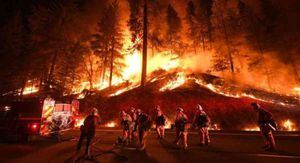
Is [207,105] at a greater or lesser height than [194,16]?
lesser

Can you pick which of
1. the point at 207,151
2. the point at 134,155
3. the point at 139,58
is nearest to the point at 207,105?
the point at 207,151

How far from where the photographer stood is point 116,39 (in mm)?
38469

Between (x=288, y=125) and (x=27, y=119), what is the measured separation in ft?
70.1

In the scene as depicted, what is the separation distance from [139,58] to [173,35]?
925 centimetres

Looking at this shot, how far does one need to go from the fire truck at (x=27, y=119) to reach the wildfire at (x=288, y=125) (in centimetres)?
1937

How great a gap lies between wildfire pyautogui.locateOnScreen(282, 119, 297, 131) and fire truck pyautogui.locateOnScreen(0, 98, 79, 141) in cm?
1937

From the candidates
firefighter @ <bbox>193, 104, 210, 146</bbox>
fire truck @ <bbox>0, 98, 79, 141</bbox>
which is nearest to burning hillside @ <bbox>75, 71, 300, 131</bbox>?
firefighter @ <bbox>193, 104, 210, 146</bbox>

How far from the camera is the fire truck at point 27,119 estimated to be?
39.8 feet

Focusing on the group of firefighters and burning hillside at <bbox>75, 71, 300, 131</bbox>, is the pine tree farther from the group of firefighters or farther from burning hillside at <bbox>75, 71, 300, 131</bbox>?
the group of firefighters

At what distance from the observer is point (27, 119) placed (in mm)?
12164

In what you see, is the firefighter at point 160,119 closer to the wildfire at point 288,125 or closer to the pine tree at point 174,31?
the wildfire at point 288,125

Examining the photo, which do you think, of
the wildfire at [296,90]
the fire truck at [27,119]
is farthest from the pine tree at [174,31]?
the fire truck at [27,119]

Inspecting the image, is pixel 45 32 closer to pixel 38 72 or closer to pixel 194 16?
pixel 38 72

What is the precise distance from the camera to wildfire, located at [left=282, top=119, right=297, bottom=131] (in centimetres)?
1769
